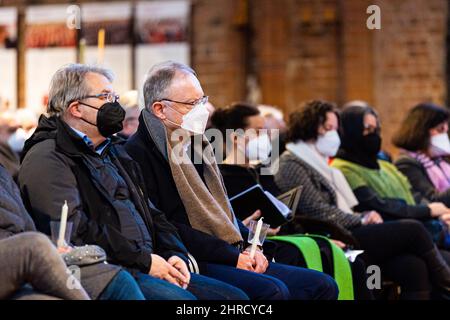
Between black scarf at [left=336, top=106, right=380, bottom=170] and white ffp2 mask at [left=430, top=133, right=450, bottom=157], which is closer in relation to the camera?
black scarf at [left=336, top=106, right=380, bottom=170]

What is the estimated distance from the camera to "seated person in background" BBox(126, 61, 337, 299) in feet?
18.2

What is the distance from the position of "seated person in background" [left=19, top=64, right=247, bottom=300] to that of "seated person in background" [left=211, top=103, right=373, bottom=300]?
4.46ft

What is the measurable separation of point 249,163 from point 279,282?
1961mm

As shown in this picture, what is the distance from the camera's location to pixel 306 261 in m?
6.45

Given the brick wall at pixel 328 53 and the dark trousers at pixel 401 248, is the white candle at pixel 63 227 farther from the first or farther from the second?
the brick wall at pixel 328 53

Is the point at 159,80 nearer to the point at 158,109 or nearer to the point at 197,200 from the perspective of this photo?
the point at 158,109

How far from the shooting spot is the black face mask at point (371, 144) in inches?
324

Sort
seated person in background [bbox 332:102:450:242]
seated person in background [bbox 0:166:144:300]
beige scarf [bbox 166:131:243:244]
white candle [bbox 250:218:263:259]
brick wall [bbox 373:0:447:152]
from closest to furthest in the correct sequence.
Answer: seated person in background [bbox 0:166:144:300] → white candle [bbox 250:218:263:259] → beige scarf [bbox 166:131:243:244] → seated person in background [bbox 332:102:450:242] → brick wall [bbox 373:0:447:152]

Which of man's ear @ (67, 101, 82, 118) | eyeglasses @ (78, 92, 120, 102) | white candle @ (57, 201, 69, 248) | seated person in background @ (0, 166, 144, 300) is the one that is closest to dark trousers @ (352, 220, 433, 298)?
eyeglasses @ (78, 92, 120, 102)

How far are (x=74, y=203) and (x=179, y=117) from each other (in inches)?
46.2

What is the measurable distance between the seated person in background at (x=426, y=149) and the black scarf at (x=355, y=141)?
0.73 metres

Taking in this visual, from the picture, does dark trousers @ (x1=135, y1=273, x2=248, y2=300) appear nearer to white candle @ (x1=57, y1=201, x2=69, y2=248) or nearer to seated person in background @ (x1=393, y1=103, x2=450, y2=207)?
white candle @ (x1=57, y1=201, x2=69, y2=248)

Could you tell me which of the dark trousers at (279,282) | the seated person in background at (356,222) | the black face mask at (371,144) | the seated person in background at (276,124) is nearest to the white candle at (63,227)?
the dark trousers at (279,282)
